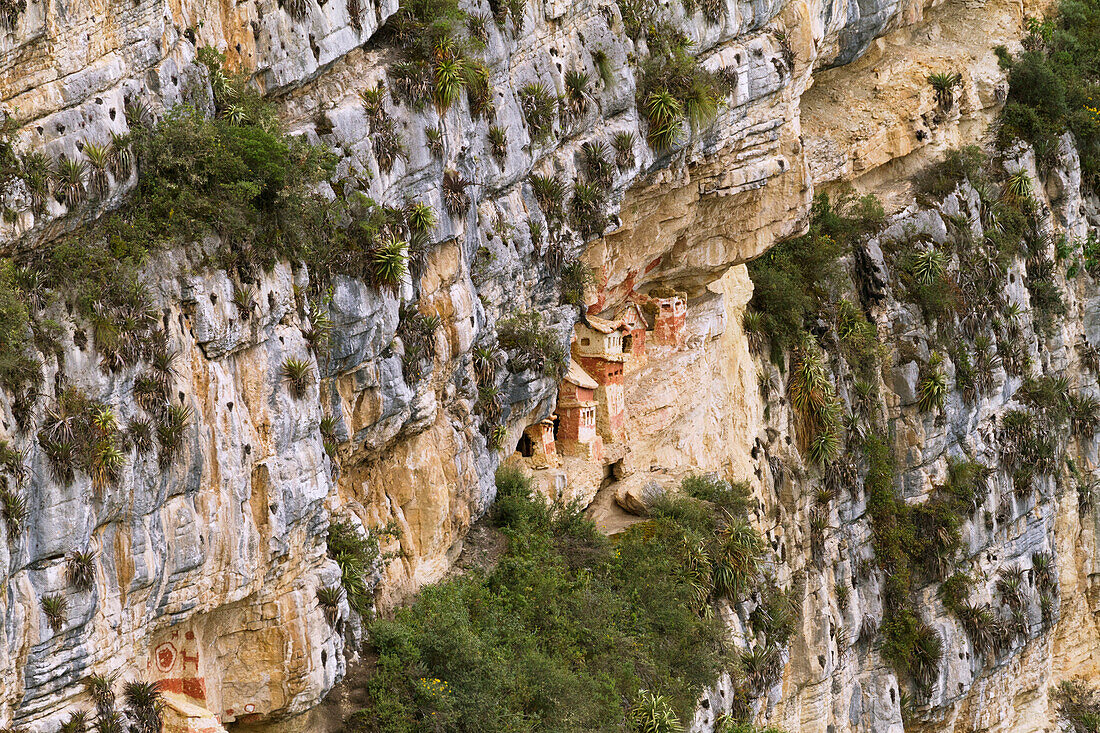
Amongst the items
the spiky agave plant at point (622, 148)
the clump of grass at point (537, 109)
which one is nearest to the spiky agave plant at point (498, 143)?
the clump of grass at point (537, 109)

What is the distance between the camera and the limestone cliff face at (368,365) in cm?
1944

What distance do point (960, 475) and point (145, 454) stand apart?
31247 mm

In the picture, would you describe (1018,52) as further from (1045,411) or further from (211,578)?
(211,578)

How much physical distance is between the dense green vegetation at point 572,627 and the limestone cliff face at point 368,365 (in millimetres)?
1362

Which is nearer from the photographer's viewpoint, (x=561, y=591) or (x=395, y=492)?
(x=395, y=492)

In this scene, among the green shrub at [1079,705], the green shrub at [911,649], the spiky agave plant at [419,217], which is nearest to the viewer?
the spiky agave plant at [419,217]

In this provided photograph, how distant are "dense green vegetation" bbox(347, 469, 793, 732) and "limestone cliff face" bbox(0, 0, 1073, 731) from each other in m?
1.36

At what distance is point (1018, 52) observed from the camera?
5041 centimetres

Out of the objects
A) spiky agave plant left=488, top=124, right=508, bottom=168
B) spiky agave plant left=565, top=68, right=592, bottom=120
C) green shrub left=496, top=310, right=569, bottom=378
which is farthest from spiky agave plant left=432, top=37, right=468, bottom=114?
green shrub left=496, top=310, right=569, bottom=378

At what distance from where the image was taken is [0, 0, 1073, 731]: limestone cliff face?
19438mm

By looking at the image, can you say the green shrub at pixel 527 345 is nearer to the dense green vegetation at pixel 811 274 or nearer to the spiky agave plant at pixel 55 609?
the dense green vegetation at pixel 811 274

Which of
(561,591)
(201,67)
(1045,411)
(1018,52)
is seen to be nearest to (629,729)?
(561,591)

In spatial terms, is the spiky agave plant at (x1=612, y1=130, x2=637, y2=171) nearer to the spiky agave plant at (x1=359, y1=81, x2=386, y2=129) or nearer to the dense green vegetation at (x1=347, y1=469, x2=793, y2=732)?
the dense green vegetation at (x1=347, y1=469, x2=793, y2=732)

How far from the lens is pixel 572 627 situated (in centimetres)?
2939
